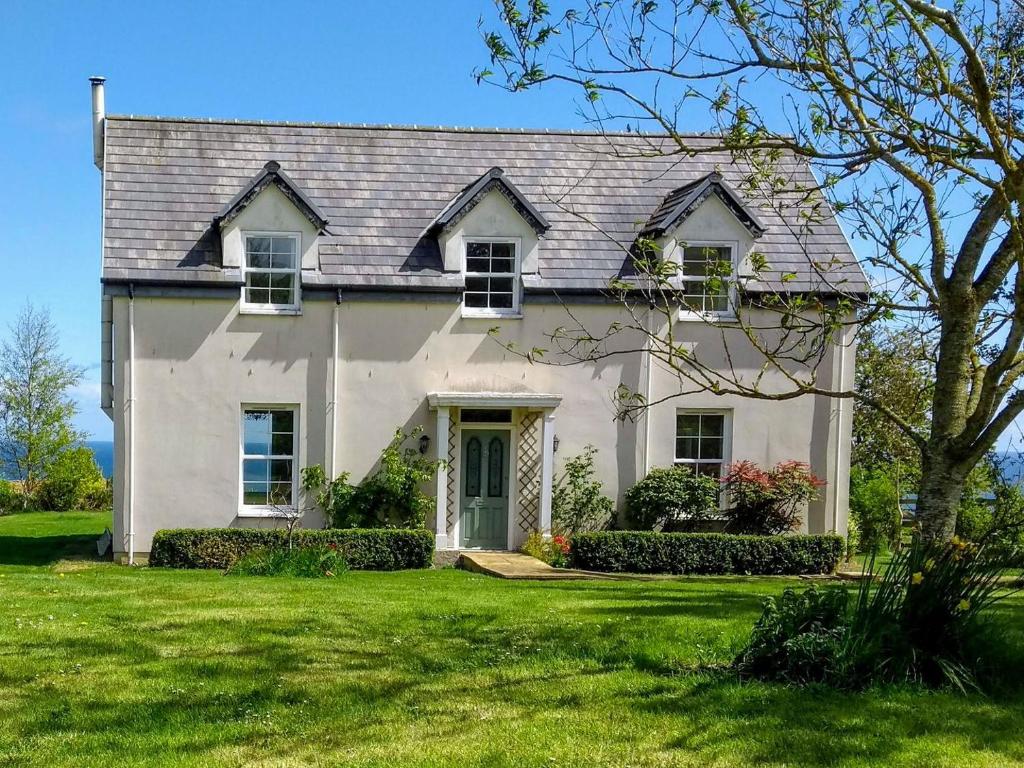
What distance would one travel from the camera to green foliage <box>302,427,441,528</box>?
20672 mm

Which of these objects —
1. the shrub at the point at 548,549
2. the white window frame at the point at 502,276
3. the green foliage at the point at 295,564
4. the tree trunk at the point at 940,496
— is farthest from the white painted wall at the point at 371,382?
the tree trunk at the point at 940,496

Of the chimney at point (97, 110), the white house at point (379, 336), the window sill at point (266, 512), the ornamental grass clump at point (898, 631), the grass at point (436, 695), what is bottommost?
the grass at point (436, 695)

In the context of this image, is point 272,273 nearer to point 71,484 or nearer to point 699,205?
point 699,205

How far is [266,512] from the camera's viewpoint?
2102 cm

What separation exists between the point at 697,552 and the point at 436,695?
40.1ft

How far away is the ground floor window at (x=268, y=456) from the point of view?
21156 mm

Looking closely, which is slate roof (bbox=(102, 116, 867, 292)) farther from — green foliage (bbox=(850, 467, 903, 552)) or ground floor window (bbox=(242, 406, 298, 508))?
green foliage (bbox=(850, 467, 903, 552))

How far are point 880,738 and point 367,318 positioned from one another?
49.9ft

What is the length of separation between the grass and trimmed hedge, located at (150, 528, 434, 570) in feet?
21.2

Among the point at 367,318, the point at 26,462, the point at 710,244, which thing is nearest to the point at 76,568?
the point at 367,318

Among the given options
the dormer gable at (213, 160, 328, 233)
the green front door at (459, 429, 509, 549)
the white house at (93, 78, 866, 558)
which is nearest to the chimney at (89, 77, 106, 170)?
the white house at (93, 78, 866, 558)

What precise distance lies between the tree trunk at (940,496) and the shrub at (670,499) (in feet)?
38.0

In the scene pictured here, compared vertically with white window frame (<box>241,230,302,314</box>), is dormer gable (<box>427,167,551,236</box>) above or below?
above

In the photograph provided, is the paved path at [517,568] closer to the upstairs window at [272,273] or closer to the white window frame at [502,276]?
the white window frame at [502,276]
